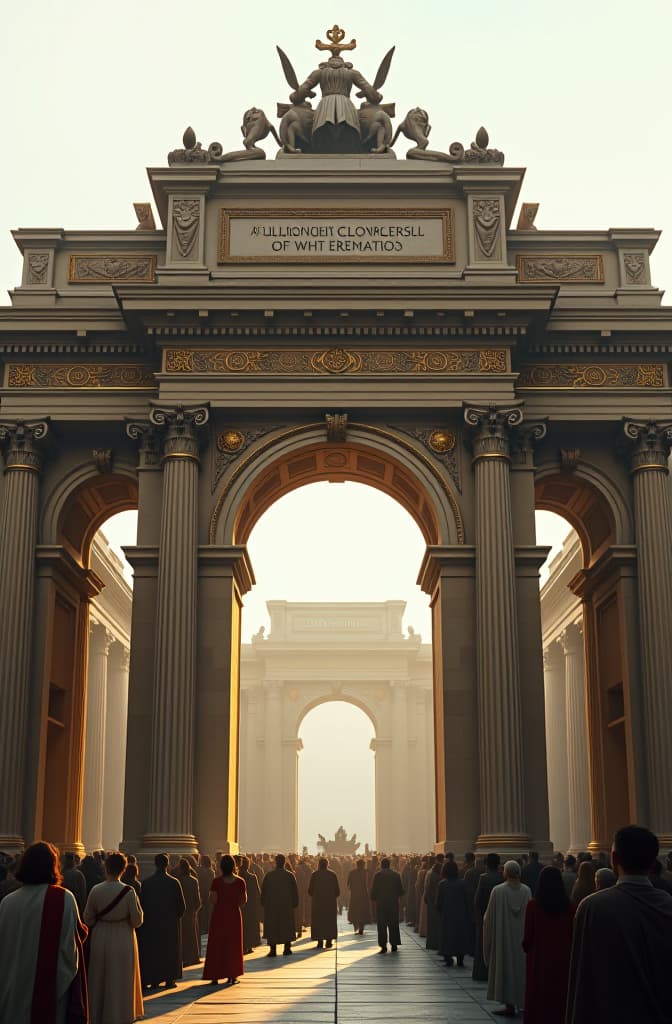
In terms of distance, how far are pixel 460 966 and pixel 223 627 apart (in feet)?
27.8

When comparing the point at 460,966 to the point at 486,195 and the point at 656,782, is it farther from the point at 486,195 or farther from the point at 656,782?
the point at 486,195

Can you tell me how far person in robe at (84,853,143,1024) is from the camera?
11695 millimetres

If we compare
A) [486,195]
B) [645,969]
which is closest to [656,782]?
[486,195]

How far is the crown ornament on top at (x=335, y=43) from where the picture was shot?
2956 centimetres

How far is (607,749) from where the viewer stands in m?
27.5

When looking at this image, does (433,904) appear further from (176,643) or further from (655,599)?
(655,599)

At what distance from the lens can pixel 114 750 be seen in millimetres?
45219

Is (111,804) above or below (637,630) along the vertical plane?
below

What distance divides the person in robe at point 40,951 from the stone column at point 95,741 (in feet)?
104

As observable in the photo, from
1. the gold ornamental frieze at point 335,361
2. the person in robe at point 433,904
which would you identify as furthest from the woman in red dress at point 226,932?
the gold ornamental frieze at point 335,361

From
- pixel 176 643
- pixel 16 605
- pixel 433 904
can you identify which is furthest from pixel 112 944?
pixel 16 605

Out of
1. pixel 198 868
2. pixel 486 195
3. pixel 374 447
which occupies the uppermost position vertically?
pixel 486 195

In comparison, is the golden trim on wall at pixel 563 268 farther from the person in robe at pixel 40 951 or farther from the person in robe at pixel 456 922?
the person in robe at pixel 40 951

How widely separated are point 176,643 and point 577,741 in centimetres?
2032
